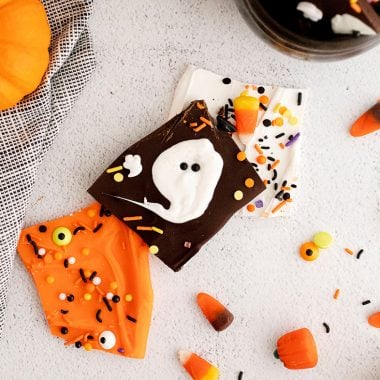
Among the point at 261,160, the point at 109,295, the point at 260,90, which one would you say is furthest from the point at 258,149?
the point at 109,295

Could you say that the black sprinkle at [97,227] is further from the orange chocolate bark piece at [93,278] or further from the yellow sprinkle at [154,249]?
the yellow sprinkle at [154,249]

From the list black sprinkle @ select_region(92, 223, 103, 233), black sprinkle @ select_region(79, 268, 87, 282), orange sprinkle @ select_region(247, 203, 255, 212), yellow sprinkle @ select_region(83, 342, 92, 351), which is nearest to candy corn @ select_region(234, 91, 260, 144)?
orange sprinkle @ select_region(247, 203, 255, 212)

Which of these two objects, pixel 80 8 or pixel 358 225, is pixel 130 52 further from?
pixel 358 225

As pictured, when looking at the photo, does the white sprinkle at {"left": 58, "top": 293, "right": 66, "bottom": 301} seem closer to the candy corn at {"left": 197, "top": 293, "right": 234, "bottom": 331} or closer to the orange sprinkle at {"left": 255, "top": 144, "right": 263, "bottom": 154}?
the candy corn at {"left": 197, "top": 293, "right": 234, "bottom": 331}

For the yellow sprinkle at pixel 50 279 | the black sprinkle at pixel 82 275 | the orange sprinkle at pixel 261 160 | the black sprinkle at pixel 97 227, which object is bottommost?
the yellow sprinkle at pixel 50 279

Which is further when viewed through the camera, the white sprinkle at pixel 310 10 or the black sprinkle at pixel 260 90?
the black sprinkle at pixel 260 90

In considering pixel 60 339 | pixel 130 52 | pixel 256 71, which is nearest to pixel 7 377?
pixel 60 339

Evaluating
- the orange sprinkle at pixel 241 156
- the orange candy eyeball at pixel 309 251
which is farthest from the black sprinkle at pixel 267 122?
the orange candy eyeball at pixel 309 251
